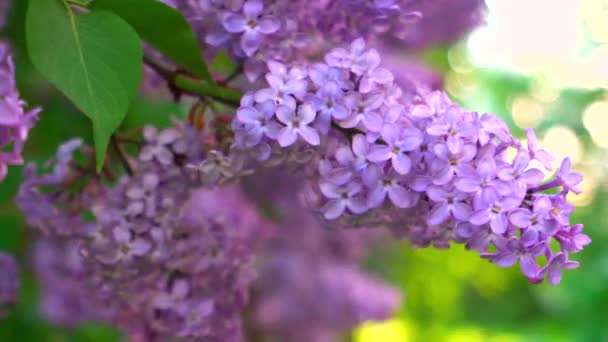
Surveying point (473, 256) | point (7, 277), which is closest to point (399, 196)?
point (7, 277)

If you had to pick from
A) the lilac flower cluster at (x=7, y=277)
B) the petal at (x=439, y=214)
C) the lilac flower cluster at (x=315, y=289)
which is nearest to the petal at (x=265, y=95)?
the petal at (x=439, y=214)

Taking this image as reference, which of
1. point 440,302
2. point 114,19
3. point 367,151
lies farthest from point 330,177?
point 440,302

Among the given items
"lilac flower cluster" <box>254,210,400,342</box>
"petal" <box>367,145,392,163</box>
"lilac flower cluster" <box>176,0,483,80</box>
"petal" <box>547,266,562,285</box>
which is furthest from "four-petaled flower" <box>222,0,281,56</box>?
"lilac flower cluster" <box>254,210,400,342</box>

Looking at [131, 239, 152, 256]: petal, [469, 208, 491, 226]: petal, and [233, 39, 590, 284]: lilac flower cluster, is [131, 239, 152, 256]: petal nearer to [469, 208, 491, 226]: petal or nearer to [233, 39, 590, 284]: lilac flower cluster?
[233, 39, 590, 284]: lilac flower cluster

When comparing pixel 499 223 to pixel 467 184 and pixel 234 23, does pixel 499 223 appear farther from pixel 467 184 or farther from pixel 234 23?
pixel 234 23

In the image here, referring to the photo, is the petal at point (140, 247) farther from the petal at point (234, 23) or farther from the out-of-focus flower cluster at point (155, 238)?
the petal at point (234, 23)

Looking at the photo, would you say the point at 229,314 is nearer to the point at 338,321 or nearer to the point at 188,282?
the point at 188,282
